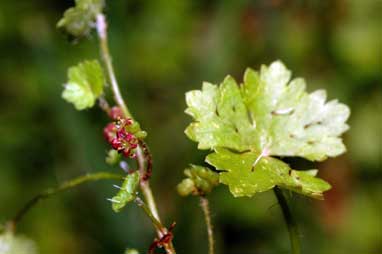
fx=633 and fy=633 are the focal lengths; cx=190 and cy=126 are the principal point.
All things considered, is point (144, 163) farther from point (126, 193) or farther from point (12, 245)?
point (12, 245)

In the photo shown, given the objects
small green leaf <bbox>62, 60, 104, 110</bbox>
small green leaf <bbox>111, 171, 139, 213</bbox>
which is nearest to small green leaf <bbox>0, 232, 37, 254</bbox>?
small green leaf <bbox>62, 60, 104, 110</bbox>

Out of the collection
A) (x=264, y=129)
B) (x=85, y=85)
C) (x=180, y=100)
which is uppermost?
(x=180, y=100)

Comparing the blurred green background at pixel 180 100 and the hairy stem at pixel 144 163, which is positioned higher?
the blurred green background at pixel 180 100

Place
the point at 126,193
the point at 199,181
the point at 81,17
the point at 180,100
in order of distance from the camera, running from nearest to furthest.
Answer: the point at 126,193, the point at 199,181, the point at 81,17, the point at 180,100

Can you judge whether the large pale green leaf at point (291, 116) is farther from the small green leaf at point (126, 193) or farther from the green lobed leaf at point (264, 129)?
the small green leaf at point (126, 193)

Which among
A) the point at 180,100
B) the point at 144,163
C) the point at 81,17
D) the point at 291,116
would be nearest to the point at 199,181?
the point at 144,163

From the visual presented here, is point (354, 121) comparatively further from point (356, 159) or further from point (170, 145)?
point (170, 145)

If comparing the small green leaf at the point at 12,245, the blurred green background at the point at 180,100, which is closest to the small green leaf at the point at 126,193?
the small green leaf at the point at 12,245
